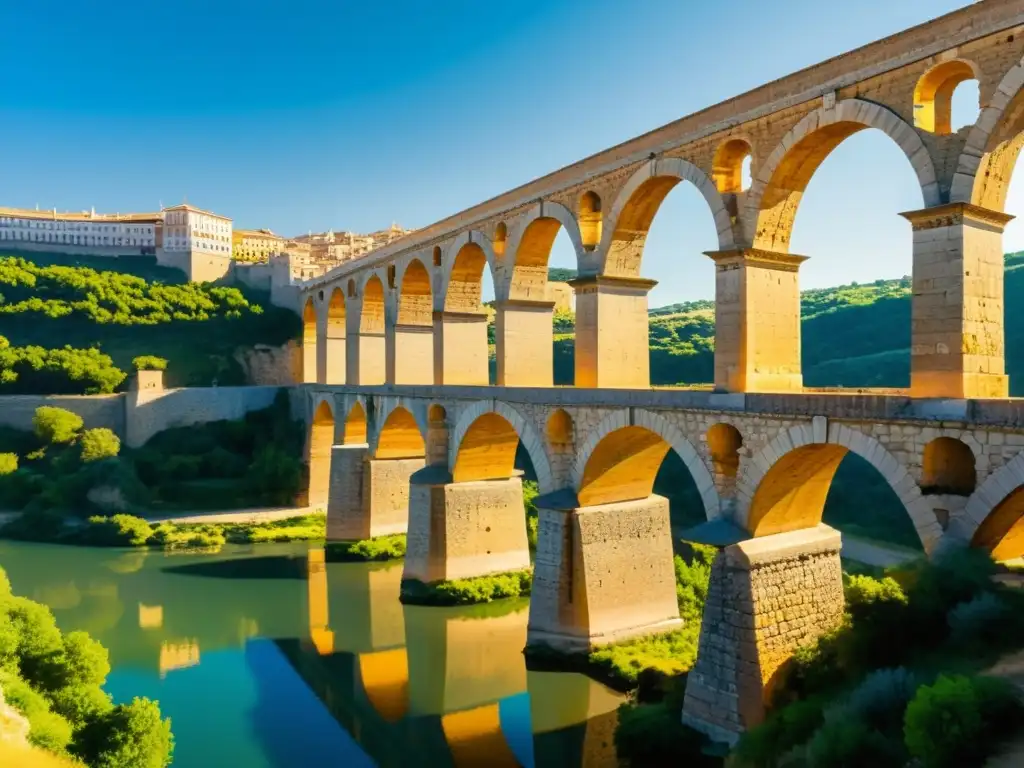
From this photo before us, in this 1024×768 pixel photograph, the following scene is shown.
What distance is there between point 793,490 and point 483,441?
1000cm

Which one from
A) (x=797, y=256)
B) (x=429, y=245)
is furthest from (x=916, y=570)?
(x=429, y=245)

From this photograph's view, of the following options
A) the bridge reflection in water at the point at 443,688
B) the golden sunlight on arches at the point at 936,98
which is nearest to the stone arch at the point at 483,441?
the bridge reflection in water at the point at 443,688

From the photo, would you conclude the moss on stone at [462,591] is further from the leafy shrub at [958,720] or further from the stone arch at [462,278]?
the leafy shrub at [958,720]

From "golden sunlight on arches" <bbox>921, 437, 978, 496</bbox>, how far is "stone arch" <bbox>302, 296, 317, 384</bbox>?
116 feet

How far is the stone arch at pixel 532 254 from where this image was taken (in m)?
17.9

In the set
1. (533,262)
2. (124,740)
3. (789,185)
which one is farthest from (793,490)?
(124,740)

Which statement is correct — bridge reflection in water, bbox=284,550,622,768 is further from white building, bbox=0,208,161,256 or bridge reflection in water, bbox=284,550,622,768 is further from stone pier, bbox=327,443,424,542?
white building, bbox=0,208,161,256

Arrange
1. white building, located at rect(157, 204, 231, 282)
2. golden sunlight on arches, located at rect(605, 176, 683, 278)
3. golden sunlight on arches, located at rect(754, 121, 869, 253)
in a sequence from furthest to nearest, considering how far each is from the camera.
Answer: white building, located at rect(157, 204, 231, 282) → golden sunlight on arches, located at rect(605, 176, 683, 278) → golden sunlight on arches, located at rect(754, 121, 869, 253)

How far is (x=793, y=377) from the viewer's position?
12.5m

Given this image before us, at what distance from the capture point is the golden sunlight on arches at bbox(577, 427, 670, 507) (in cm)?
1457

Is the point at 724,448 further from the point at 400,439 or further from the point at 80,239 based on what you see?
the point at 80,239

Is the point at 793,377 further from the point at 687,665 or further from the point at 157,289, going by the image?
the point at 157,289

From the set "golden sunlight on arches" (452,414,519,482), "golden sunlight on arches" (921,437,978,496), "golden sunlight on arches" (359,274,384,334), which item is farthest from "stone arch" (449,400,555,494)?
"golden sunlight on arches" (359,274,384,334)

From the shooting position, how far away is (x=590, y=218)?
16.3 metres
